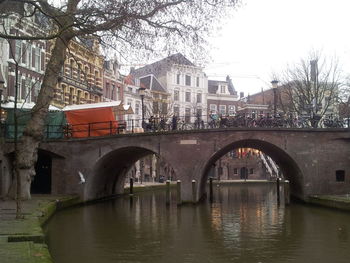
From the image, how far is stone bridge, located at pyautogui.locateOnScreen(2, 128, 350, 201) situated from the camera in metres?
24.5

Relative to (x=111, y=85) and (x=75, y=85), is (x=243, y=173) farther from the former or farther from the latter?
(x=75, y=85)

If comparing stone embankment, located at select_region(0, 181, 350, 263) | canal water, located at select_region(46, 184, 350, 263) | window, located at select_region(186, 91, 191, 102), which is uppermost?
window, located at select_region(186, 91, 191, 102)

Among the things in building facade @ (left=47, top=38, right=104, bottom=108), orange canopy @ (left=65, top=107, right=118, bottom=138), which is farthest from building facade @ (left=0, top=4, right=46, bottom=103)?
orange canopy @ (left=65, top=107, right=118, bottom=138)

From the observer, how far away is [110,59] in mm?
16453

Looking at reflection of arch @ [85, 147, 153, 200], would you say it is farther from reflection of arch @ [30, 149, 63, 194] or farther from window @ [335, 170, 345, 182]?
window @ [335, 170, 345, 182]

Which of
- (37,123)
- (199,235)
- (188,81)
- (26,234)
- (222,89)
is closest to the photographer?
(26,234)

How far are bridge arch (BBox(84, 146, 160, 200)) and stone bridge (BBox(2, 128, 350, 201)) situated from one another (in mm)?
349

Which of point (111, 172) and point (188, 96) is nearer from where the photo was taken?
point (111, 172)

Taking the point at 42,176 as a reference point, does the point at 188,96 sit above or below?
above

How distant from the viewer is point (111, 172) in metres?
30.7

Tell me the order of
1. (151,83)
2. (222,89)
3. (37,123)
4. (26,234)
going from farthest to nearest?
1. (222,89)
2. (151,83)
3. (37,123)
4. (26,234)

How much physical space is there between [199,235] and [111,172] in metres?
17.0

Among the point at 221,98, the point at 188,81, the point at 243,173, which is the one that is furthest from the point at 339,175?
the point at 188,81

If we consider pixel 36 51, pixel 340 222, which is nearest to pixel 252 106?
pixel 36 51
